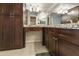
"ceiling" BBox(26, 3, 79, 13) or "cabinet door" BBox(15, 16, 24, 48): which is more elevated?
"ceiling" BBox(26, 3, 79, 13)

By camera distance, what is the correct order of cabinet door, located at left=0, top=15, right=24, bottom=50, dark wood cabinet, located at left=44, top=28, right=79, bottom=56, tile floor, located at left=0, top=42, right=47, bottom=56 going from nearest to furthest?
dark wood cabinet, located at left=44, top=28, right=79, bottom=56
tile floor, located at left=0, top=42, right=47, bottom=56
cabinet door, located at left=0, top=15, right=24, bottom=50

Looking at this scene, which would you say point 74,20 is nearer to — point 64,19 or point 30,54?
point 64,19

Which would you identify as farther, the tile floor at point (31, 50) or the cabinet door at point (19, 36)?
the cabinet door at point (19, 36)

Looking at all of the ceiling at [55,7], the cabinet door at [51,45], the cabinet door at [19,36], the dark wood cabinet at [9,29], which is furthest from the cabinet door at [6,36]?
the cabinet door at [51,45]

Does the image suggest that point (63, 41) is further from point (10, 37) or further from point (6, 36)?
point (6, 36)

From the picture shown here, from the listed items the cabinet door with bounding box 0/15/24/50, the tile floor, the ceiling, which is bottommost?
the tile floor

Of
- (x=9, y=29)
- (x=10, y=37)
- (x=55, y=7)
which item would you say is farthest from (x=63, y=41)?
(x=9, y=29)

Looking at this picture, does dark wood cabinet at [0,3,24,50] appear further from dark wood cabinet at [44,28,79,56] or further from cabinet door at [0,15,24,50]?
dark wood cabinet at [44,28,79,56]

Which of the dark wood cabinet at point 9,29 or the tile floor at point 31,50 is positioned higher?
the dark wood cabinet at point 9,29

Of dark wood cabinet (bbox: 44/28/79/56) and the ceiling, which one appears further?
the ceiling

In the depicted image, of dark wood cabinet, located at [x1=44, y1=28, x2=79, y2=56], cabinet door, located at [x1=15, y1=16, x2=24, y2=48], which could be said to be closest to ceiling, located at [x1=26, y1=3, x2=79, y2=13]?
dark wood cabinet, located at [x1=44, y1=28, x2=79, y2=56]

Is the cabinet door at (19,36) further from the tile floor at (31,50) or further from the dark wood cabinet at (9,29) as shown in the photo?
the tile floor at (31,50)

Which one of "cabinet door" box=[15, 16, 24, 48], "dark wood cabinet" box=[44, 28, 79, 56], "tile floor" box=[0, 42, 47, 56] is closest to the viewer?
"dark wood cabinet" box=[44, 28, 79, 56]

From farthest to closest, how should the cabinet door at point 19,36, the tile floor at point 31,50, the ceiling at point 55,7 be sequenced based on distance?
the cabinet door at point 19,36 → the tile floor at point 31,50 → the ceiling at point 55,7
